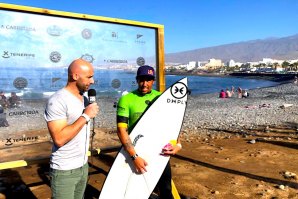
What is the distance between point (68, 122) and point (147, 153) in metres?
1.71

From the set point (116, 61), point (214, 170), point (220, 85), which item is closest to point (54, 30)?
point (116, 61)

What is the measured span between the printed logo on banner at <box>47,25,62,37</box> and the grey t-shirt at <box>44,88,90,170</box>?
182 centimetres

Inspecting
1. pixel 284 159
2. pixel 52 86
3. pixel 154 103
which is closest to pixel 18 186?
pixel 52 86

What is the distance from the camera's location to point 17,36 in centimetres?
451

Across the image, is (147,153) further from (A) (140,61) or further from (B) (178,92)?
(A) (140,61)

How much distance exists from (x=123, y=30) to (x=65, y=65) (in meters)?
1.24

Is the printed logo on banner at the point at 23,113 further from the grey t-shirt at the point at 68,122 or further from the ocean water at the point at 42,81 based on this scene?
the grey t-shirt at the point at 68,122

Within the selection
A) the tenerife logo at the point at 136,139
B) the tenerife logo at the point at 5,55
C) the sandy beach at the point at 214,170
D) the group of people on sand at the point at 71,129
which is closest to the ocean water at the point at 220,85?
the sandy beach at the point at 214,170

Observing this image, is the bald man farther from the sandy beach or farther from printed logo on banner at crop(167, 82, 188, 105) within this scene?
printed logo on banner at crop(167, 82, 188, 105)

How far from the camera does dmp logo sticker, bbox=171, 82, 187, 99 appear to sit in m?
4.91

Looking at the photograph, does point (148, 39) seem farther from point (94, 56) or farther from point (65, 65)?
point (65, 65)

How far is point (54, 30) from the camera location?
4836mm

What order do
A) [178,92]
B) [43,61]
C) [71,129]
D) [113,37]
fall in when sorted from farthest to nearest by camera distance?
[113,37] < [178,92] < [43,61] < [71,129]

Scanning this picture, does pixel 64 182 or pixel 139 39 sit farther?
pixel 139 39
